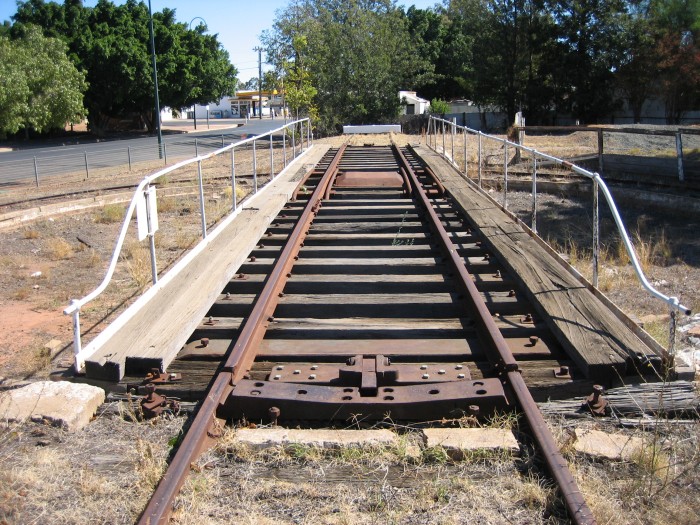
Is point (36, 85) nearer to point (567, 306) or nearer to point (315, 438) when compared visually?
point (567, 306)

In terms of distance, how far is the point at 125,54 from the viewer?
54562 mm

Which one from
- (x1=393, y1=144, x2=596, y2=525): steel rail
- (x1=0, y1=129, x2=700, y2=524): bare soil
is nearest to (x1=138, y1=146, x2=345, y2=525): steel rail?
(x1=0, y1=129, x2=700, y2=524): bare soil

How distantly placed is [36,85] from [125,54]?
32.1 metres

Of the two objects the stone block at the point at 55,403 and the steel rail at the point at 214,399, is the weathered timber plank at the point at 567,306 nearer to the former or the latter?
the steel rail at the point at 214,399

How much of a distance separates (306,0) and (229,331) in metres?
51.4

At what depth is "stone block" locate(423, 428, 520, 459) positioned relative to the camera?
3.98 meters

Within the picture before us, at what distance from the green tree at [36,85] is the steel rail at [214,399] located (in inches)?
714

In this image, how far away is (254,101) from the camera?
408 ft

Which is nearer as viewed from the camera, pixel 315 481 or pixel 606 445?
pixel 315 481

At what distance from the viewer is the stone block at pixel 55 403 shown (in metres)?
4.40

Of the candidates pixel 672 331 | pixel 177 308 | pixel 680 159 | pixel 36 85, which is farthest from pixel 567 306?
pixel 36 85

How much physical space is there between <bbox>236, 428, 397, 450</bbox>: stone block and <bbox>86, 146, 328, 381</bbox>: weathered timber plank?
1.08 metres

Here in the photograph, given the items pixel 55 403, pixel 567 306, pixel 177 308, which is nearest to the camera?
pixel 55 403

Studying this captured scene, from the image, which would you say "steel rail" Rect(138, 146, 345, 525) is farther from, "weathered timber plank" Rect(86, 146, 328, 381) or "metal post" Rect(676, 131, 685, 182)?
"metal post" Rect(676, 131, 685, 182)
